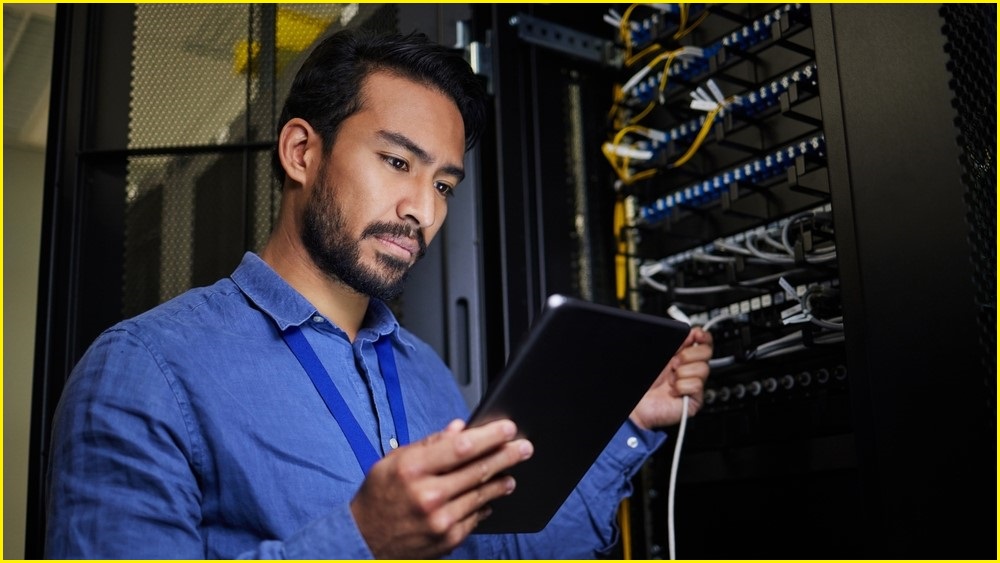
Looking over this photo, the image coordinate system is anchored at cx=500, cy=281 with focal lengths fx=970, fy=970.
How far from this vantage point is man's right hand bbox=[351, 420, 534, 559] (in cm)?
92

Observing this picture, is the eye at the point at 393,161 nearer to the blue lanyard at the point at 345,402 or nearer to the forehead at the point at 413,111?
the forehead at the point at 413,111

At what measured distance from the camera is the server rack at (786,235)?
1072mm

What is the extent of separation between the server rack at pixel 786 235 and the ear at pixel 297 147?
1.41 feet

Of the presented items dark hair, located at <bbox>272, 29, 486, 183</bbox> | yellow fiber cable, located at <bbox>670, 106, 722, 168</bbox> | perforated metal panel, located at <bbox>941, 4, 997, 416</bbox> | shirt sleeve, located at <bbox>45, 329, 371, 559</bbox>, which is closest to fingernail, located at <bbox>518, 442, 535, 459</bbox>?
shirt sleeve, located at <bbox>45, 329, 371, 559</bbox>

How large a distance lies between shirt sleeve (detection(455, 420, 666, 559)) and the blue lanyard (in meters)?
0.36

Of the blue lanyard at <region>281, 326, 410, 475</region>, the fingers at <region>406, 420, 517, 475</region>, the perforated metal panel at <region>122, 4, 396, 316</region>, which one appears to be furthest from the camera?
the perforated metal panel at <region>122, 4, 396, 316</region>

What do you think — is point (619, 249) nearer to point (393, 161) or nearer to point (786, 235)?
point (786, 235)

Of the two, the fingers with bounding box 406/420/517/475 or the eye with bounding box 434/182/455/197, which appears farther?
the eye with bounding box 434/182/455/197

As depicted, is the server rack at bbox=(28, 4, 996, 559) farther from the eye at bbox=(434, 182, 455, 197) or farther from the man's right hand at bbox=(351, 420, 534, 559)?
the man's right hand at bbox=(351, 420, 534, 559)

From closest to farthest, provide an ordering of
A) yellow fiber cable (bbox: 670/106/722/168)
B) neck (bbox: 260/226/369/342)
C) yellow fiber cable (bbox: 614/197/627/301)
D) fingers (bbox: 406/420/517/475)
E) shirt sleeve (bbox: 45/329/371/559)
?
fingers (bbox: 406/420/517/475) → shirt sleeve (bbox: 45/329/371/559) → neck (bbox: 260/226/369/342) → yellow fiber cable (bbox: 670/106/722/168) → yellow fiber cable (bbox: 614/197/627/301)

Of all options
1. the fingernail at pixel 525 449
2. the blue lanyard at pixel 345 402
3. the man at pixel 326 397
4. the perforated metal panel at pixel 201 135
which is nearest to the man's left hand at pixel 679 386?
the man at pixel 326 397

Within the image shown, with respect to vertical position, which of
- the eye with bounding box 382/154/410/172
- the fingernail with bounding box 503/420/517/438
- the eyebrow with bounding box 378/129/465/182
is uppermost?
the eyebrow with bounding box 378/129/465/182

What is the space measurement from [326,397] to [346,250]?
0.26 meters

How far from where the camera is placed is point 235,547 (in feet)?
3.91
